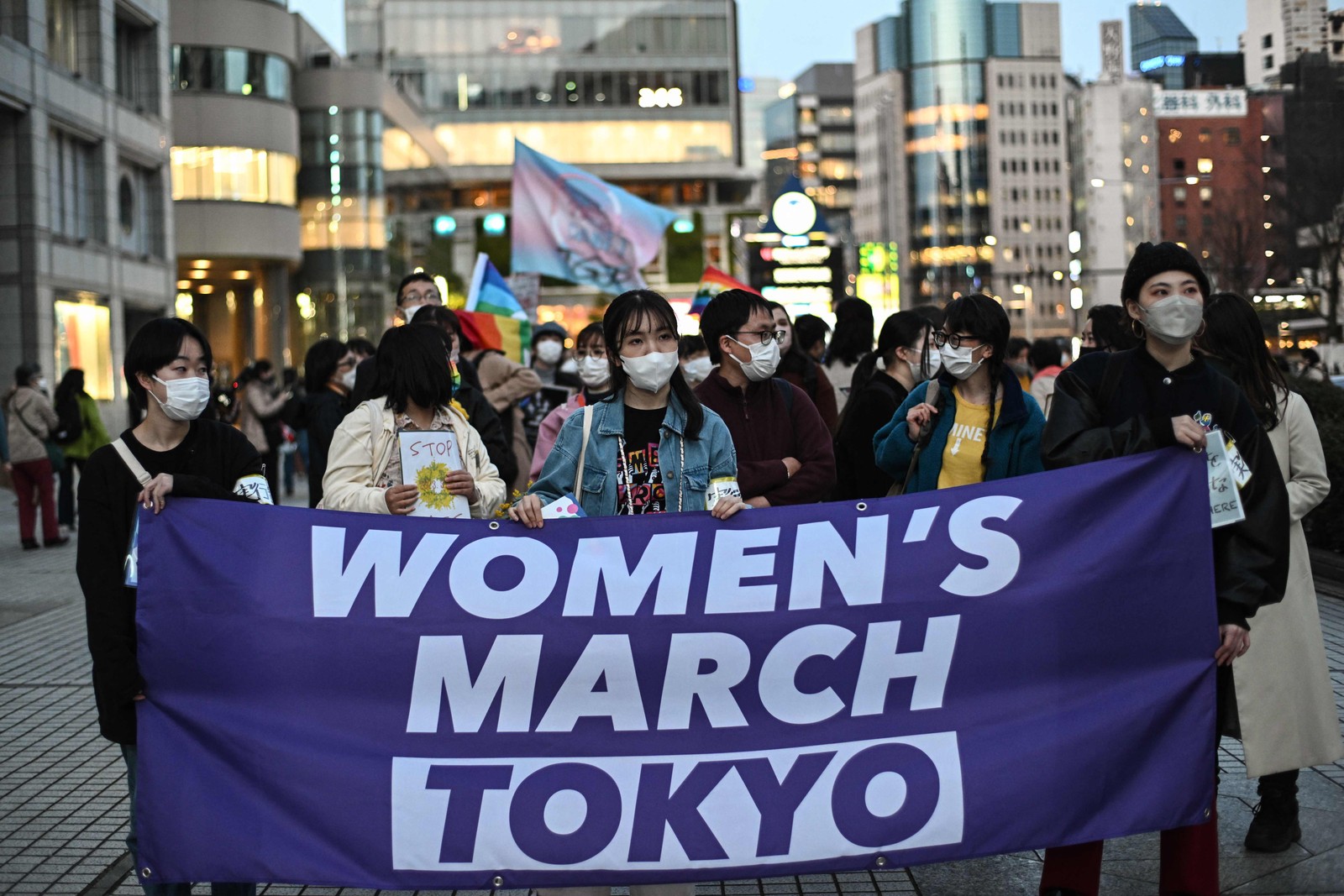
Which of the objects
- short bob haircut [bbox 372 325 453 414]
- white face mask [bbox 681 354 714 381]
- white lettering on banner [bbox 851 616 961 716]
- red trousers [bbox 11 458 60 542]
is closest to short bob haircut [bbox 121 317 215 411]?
short bob haircut [bbox 372 325 453 414]

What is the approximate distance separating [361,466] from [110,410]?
31.3 meters

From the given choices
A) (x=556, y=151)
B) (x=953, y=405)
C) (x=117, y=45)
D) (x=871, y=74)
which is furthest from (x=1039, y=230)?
(x=953, y=405)

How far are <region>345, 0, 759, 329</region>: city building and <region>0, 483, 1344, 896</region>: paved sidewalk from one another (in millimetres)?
83285

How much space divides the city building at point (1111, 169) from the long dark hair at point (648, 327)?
5624 inches

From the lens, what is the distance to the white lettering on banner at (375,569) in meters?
4.34

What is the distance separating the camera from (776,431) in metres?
5.85

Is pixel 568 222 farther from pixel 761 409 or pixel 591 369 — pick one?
pixel 761 409

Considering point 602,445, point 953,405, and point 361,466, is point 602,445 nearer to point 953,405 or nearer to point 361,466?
point 361,466

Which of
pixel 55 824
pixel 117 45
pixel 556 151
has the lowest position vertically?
pixel 55 824

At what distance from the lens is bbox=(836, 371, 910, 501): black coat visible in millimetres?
7168

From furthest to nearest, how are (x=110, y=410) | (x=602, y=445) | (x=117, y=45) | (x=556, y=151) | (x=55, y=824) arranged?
(x=556, y=151)
(x=117, y=45)
(x=110, y=410)
(x=55, y=824)
(x=602, y=445)

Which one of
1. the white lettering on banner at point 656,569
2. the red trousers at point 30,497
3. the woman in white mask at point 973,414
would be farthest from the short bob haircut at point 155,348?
the red trousers at point 30,497

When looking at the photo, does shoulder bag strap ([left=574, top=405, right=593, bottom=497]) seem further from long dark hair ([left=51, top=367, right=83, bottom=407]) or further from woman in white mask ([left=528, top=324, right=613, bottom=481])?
long dark hair ([left=51, top=367, right=83, bottom=407])

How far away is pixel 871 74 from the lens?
19512 centimetres
